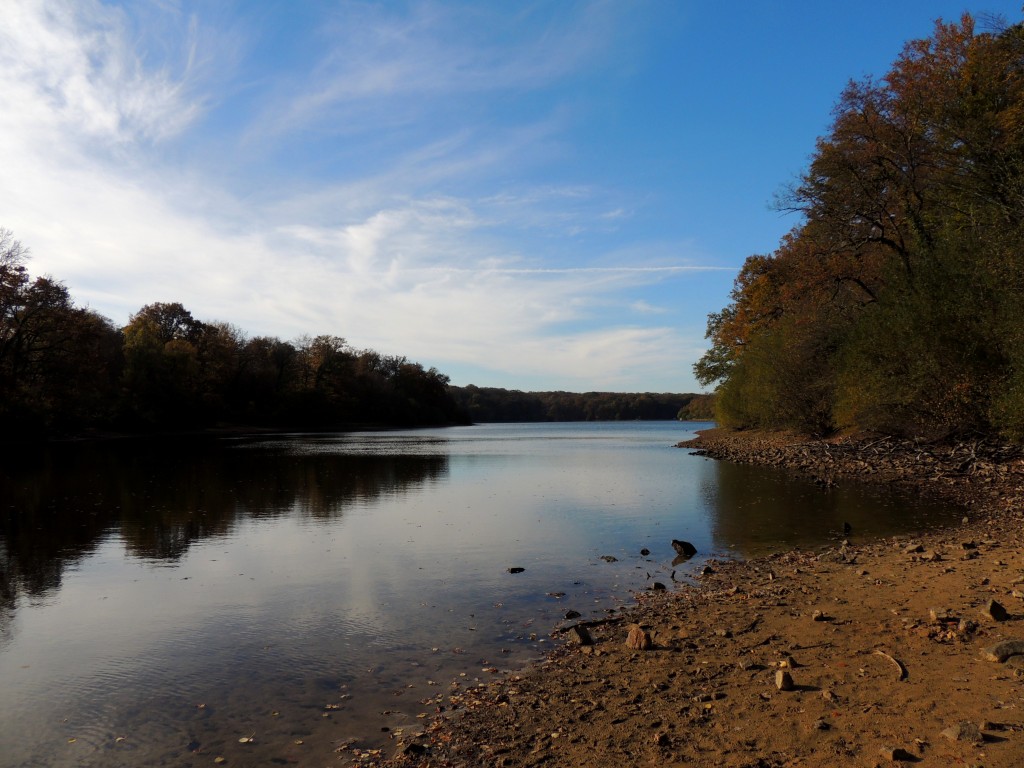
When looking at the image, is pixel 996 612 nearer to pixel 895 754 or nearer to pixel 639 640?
pixel 895 754

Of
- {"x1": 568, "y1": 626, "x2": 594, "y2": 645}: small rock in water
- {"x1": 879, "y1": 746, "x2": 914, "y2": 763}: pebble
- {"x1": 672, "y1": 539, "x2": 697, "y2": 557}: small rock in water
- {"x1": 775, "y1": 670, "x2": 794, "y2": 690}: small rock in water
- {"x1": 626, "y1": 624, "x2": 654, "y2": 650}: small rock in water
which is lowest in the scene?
{"x1": 672, "y1": 539, "x2": 697, "y2": 557}: small rock in water

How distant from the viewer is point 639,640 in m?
7.41

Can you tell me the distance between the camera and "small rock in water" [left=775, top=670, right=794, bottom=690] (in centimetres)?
573

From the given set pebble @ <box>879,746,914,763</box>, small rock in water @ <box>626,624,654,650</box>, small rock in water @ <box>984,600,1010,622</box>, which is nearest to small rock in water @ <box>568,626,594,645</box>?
small rock in water @ <box>626,624,654,650</box>

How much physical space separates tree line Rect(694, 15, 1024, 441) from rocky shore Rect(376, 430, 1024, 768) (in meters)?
11.7

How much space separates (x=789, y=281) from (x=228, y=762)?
31.2m

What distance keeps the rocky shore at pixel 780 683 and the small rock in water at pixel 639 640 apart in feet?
0.05

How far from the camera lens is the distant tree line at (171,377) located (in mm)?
51531

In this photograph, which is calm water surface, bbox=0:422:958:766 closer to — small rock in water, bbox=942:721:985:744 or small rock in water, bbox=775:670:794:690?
small rock in water, bbox=775:670:794:690

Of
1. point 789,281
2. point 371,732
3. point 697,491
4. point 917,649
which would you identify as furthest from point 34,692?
point 789,281

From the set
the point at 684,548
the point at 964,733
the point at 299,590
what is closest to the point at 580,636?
the point at 964,733

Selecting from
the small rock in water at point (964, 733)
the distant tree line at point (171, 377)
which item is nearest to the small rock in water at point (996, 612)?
the small rock in water at point (964, 733)

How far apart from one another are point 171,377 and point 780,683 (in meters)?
77.8

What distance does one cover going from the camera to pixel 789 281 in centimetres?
3130
